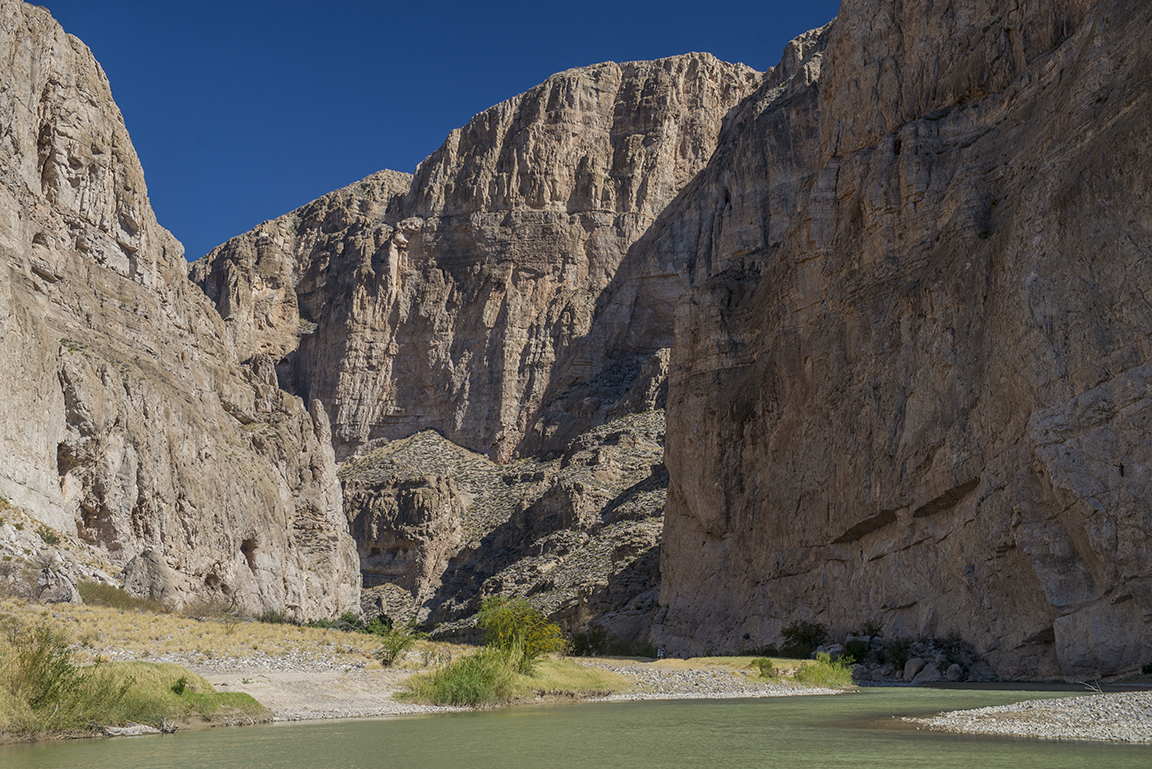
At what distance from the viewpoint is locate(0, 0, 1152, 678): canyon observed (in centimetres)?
3105

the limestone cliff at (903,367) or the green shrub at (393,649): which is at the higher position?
the limestone cliff at (903,367)

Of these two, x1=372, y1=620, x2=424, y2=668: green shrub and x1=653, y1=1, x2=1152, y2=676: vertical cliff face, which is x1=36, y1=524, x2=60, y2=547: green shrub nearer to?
x1=372, y1=620, x2=424, y2=668: green shrub

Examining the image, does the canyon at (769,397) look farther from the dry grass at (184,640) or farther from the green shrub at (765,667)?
the dry grass at (184,640)

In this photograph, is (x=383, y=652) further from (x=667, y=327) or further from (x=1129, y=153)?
(x=667, y=327)

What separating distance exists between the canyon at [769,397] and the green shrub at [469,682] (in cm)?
1633

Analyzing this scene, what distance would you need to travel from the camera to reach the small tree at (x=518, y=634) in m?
27.5

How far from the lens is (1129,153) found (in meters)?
29.8

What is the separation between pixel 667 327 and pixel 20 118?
216 ft

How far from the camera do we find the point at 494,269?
11419cm

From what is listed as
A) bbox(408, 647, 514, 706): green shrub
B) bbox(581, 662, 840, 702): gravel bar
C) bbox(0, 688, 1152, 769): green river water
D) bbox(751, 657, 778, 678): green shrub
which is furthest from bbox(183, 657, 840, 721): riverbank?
bbox(0, 688, 1152, 769): green river water

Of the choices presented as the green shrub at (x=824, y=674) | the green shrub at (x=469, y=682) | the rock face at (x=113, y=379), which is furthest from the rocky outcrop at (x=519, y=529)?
the green shrub at (x=469, y=682)

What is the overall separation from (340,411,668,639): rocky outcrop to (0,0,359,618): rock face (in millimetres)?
14580

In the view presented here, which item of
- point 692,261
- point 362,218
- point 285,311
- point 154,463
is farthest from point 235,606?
point 362,218

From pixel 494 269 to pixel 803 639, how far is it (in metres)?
76.5
